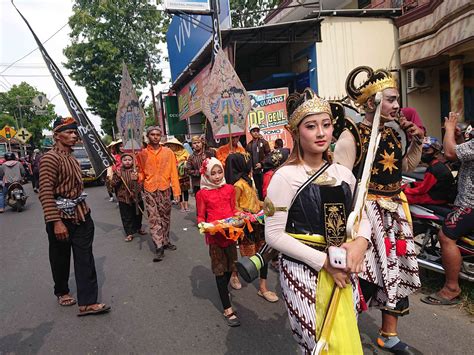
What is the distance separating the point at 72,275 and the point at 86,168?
11.5 m

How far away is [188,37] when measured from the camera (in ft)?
54.9

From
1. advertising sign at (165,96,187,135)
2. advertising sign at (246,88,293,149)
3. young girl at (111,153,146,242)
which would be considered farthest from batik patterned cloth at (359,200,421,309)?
advertising sign at (165,96,187,135)

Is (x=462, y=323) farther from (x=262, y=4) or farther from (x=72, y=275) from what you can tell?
(x=262, y=4)

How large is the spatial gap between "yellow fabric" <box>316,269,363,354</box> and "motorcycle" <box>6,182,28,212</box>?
11475 mm

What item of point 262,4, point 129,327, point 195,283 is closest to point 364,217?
point 129,327

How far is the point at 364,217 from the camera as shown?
71.3 inches

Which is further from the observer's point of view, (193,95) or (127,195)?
(193,95)

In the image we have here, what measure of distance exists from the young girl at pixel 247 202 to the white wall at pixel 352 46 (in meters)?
8.19

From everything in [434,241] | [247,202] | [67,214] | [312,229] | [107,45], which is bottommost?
[434,241]

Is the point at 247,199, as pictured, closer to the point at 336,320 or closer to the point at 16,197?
the point at 336,320

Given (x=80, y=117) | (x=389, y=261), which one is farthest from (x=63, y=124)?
(x=389, y=261)

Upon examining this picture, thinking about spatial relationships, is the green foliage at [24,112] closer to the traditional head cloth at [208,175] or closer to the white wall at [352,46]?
the white wall at [352,46]

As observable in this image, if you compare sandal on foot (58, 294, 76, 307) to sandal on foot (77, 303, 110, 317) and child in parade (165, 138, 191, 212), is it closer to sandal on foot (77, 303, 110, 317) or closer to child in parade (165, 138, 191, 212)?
sandal on foot (77, 303, 110, 317)

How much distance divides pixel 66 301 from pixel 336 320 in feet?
11.0
